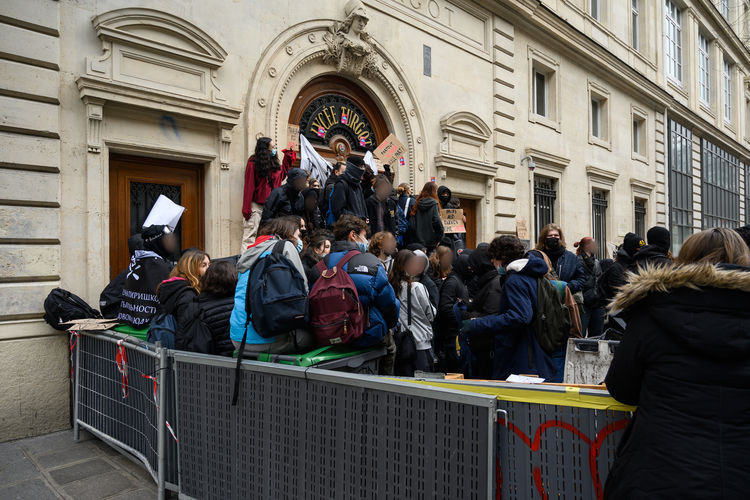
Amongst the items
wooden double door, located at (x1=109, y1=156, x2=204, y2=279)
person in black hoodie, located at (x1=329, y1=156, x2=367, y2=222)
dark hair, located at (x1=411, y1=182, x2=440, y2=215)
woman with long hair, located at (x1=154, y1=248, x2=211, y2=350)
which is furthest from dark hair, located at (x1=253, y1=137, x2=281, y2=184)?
woman with long hair, located at (x1=154, y1=248, x2=211, y2=350)

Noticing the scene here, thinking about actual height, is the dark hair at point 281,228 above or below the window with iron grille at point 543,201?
below

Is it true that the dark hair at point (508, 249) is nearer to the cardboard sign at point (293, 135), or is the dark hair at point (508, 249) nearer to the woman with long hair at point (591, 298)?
the woman with long hair at point (591, 298)

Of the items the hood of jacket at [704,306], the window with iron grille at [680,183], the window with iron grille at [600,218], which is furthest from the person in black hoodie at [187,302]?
the window with iron grille at [680,183]

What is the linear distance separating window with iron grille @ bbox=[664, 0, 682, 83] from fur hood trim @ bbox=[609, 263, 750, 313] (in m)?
21.2

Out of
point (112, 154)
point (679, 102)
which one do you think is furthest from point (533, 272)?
point (679, 102)

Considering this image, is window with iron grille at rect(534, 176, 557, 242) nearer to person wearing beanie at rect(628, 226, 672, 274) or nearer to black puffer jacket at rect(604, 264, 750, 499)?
person wearing beanie at rect(628, 226, 672, 274)

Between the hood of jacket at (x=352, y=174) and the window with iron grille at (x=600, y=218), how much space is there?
1124 centimetres

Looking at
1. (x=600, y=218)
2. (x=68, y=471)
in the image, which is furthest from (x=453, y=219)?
(x=600, y=218)

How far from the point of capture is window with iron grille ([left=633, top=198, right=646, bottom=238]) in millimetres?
17781

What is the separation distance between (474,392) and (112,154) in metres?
5.53

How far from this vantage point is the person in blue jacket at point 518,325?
3834 mm

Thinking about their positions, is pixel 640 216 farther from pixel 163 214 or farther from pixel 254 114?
pixel 163 214

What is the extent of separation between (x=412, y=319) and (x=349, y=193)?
2224mm

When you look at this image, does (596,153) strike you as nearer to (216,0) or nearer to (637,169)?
(637,169)
